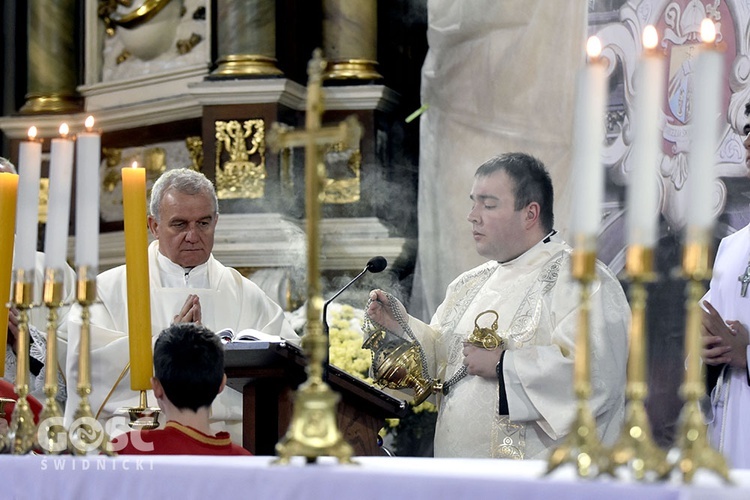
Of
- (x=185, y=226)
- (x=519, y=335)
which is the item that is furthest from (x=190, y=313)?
(x=519, y=335)

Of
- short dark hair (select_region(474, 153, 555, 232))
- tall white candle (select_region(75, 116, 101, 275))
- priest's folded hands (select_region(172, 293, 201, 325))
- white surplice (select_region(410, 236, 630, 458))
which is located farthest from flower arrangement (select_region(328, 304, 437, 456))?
tall white candle (select_region(75, 116, 101, 275))

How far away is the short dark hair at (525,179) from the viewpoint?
4629 mm

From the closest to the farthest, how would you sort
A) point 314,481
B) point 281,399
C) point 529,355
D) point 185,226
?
point 314,481 < point 281,399 < point 529,355 < point 185,226

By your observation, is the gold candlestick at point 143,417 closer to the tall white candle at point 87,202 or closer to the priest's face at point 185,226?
the tall white candle at point 87,202

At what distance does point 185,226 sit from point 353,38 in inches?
102

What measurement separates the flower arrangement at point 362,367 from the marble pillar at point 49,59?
2372mm

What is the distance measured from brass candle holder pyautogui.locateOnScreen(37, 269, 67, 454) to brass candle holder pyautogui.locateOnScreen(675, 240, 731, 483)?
4.05 feet

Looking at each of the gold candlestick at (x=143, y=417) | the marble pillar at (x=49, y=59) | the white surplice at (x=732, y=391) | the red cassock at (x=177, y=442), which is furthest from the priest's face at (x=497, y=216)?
the marble pillar at (x=49, y=59)

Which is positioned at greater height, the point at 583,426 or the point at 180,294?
the point at 180,294

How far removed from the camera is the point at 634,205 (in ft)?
6.27

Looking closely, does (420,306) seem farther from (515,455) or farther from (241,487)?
(241,487)

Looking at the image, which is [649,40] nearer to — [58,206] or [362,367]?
[58,206]

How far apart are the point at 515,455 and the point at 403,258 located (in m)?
2.48

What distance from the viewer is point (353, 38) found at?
713 centimetres
